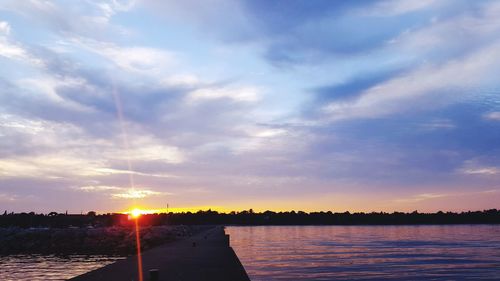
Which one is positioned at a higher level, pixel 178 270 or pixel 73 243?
pixel 178 270

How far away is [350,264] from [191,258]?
526 inches

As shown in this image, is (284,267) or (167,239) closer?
(284,267)

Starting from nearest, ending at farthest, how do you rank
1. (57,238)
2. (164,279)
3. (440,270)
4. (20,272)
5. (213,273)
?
(164,279), (213,273), (440,270), (20,272), (57,238)

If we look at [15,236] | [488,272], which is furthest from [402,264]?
[15,236]

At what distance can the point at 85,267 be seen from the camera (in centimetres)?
3884

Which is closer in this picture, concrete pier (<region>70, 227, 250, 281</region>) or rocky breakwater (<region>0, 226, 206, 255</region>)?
concrete pier (<region>70, 227, 250, 281</region>)

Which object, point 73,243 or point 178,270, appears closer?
point 178,270

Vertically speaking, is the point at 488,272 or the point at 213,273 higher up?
the point at 213,273

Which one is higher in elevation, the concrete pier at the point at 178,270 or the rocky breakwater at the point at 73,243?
the concrete pier at the point at 178,270

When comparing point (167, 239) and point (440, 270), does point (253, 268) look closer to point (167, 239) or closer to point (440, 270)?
point (440, 270)

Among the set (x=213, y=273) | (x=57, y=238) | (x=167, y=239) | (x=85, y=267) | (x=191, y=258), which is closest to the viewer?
(x=213, y=273)

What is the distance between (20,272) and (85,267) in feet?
15.4

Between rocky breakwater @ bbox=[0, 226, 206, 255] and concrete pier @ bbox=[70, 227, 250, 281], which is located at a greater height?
concrete pier @ bbox=[70, 227, 250, 281]

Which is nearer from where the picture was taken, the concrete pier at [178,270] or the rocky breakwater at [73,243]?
the concrete pier at [178,270]
